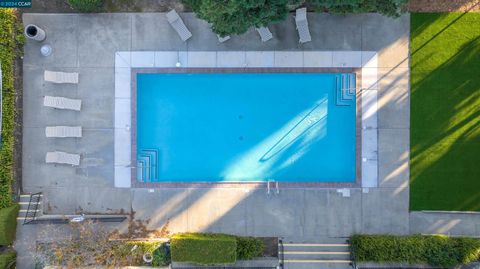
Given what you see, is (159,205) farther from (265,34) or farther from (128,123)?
(265,34)

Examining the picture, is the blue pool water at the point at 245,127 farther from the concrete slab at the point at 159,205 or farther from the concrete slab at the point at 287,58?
the concrete slab at the point at 159,205

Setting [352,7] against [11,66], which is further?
[11,66]

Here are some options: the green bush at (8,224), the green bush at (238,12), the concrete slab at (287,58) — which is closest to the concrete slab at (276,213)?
the concrete slab at (287,58)

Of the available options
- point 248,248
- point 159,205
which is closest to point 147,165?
point 159,205

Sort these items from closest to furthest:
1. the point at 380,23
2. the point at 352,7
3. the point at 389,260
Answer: the point at 352,7 < the point at 389,260 < the point at 380,23

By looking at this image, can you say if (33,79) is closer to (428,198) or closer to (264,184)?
(264,184)

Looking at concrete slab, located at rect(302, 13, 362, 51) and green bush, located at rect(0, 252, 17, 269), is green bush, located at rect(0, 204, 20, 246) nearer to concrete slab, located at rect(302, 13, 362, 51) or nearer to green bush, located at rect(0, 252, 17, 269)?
green bush, located at rect(0, 252, 17, 269)

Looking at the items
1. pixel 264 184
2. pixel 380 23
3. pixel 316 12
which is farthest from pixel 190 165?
pixel 380 23
